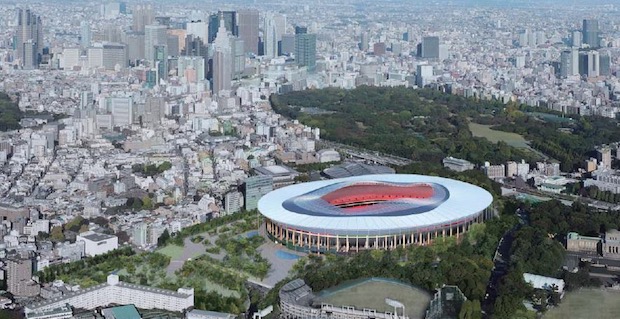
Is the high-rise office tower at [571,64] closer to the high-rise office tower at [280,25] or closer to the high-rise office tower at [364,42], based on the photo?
the high-rise office tower at [280,25]

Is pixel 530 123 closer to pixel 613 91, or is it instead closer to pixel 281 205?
pixel 613 91

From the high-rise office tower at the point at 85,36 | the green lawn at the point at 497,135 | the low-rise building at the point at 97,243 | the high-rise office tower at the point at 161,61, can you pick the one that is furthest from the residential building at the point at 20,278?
the high-rise office tower at the point at 85,36

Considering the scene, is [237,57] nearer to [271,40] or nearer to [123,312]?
[271,40]

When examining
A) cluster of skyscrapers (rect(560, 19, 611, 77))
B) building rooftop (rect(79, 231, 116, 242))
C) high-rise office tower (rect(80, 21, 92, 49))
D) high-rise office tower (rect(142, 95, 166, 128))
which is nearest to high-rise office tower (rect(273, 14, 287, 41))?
high-rise office tower (rect(80, 21, 92, 49))

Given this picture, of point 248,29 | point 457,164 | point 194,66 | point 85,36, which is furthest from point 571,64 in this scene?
point 85,36

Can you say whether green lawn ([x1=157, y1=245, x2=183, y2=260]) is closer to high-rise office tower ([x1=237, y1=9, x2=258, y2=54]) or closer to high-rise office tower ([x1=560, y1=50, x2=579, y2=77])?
high-rise office tower ([x1=560, y1=50, x2=579, y2=77])

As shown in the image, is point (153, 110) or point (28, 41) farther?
point (28, 41)
